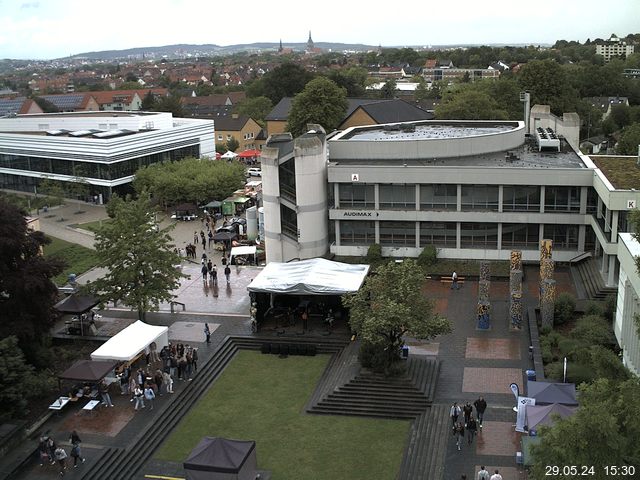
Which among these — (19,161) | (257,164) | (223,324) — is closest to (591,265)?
(223,324)

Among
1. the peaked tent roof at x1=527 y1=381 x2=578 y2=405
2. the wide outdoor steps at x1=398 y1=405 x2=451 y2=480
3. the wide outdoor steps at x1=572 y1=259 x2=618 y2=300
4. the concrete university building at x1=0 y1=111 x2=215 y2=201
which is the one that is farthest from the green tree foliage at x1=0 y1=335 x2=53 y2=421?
the concrete university building at x1=0 y1=111 x2=215 y2=201

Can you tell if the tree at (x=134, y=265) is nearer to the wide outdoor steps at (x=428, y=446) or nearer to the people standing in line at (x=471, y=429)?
the wide outdoor steps at (x=428, y=446)

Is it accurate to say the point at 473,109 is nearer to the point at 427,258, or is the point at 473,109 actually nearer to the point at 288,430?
the point at 427,258

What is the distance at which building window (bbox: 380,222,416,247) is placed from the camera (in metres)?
43.5

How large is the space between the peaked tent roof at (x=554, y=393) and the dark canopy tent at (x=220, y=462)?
962 cm

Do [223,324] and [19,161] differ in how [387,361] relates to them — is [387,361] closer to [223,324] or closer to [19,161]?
[223,324]

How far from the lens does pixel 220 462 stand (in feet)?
71.7

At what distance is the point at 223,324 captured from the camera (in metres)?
35.7

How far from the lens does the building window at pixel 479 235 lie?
42.5 meters

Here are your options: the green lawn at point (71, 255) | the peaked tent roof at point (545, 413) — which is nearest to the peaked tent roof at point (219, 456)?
the peaked tent roof at point (545, 413)

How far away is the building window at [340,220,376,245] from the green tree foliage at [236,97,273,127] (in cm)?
6984

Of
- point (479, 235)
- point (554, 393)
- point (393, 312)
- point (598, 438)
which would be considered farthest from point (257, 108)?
point (598, 438)

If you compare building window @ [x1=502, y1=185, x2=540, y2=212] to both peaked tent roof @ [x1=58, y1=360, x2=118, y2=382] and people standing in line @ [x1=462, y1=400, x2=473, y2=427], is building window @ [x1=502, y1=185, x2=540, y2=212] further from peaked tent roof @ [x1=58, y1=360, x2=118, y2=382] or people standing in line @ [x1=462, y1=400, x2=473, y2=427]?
peaked tent roof @ [x1=58, y1=360, x2=118, y2=382]

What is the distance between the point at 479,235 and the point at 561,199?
16.6 ft
